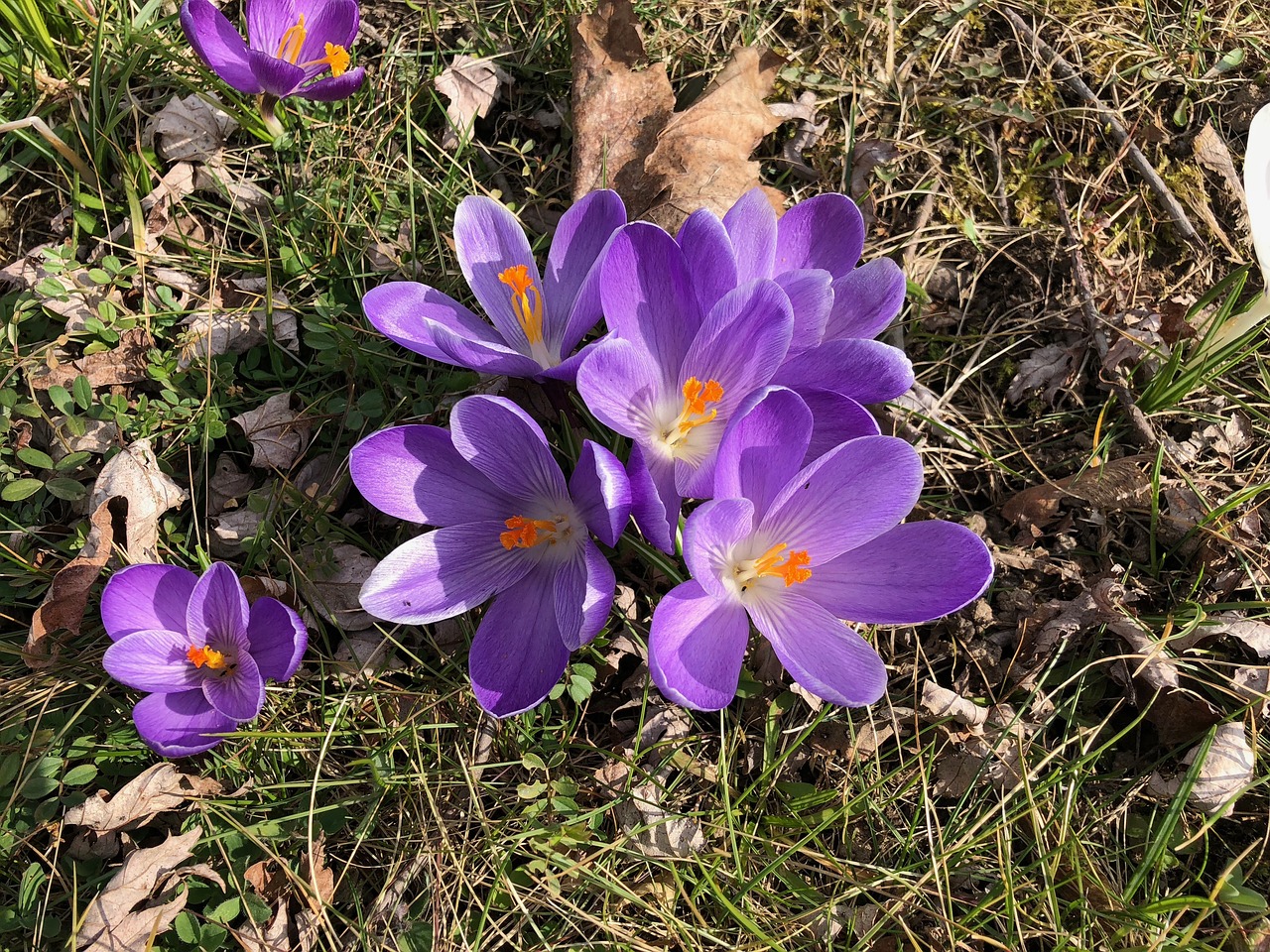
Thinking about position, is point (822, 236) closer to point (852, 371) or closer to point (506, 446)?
point (852, 371)

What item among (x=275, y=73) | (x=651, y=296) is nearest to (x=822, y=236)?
(x=651, y=296)

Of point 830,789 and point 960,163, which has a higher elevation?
point 960,163

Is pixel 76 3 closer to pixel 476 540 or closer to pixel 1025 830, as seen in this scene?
pixel 476 540

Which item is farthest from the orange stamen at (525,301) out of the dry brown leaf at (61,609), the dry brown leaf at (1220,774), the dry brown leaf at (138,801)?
the dry brown leaf at (1220,774)

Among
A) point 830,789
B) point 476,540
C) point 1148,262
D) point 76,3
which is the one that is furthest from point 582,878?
point 76,3

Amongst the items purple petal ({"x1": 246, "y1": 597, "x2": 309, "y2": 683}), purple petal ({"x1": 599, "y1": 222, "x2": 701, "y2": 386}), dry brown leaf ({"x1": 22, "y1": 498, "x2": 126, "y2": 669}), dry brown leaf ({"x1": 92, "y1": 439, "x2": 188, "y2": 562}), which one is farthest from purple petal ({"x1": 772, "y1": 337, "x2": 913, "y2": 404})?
dry brown leaf ({"x1": 22, "y1": 498, "x2": 126, "y2": 669})

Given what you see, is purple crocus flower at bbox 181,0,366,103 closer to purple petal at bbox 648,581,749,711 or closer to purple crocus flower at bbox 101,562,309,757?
purple crocus flower at bbox 101,562,309,757

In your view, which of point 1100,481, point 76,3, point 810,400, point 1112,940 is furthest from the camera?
point 76,3
